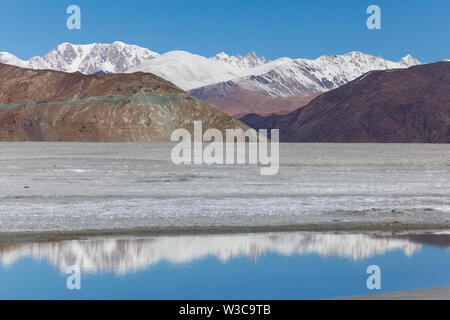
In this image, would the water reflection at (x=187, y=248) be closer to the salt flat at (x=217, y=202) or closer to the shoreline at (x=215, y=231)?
the shoreline at (x=215, y=231)

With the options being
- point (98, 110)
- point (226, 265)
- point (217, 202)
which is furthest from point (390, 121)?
point (226, 265)

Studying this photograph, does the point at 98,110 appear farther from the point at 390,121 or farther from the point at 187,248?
the point at 187,248

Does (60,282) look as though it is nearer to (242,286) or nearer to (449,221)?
(242,286)

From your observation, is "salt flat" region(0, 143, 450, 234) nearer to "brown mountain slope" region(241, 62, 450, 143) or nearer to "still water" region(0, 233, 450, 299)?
"still water" region(0, 233, 450, 299)

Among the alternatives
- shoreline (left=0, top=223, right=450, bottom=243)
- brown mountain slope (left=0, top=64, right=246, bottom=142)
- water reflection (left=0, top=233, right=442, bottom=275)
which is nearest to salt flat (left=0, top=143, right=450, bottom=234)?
shoreline (left=0, top=223, right=450, bottom=243)

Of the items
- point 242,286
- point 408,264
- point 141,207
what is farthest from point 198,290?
point 141,207

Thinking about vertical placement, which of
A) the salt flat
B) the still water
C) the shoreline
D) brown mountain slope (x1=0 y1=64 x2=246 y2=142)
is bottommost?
the still water
